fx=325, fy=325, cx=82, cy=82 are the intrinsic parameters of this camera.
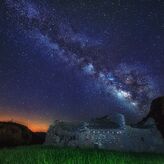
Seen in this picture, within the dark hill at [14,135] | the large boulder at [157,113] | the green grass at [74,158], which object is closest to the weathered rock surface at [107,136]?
the large boulder at [157,113]

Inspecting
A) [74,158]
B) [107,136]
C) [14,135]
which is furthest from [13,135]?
[74,158]

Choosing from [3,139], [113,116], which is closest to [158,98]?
[113,116]

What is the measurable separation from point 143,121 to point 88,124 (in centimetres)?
395

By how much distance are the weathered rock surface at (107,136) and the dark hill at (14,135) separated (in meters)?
2.13

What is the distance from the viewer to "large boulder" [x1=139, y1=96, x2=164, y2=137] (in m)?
18.4

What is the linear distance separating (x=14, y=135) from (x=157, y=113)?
8.44m

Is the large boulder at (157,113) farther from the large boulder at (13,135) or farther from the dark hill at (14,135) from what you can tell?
the large boulder at (13,135)

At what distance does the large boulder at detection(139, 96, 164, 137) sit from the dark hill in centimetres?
671

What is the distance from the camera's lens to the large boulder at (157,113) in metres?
18.4

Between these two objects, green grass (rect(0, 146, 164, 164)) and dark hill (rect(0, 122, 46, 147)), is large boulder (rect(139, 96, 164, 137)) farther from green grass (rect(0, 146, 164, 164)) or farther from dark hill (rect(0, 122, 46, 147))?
green grass (rect(0, 146, 164, 164))

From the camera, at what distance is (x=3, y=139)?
60.6ft

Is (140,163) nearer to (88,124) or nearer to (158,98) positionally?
(88,124)

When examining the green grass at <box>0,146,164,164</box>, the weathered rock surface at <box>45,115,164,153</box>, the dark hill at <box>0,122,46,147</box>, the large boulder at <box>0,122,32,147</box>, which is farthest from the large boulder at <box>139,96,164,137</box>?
the green grass at <box>0,146,164,164</box>

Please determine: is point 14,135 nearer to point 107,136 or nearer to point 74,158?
point 107,136
